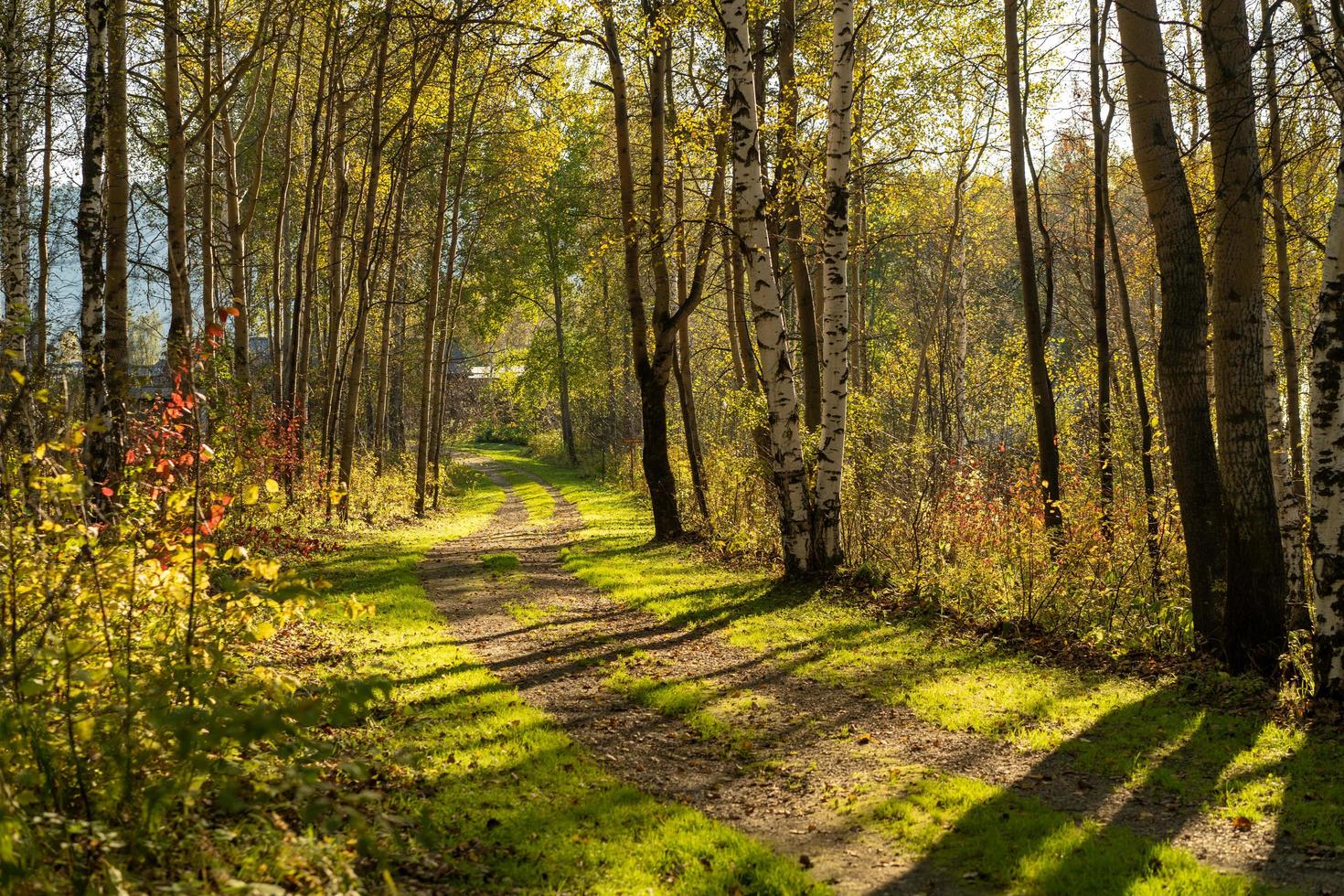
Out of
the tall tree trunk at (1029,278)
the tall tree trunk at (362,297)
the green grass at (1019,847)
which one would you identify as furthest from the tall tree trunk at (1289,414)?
the tall tree trunk at (362,297)

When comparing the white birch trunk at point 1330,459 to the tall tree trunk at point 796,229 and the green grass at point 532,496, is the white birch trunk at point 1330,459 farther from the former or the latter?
the green grass at point 532,496

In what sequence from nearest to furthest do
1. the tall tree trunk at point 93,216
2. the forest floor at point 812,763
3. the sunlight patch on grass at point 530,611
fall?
the forest floor at point 812,763, the tall tree trunk at point 93,216, the sunlight patch on grass at point 530,611

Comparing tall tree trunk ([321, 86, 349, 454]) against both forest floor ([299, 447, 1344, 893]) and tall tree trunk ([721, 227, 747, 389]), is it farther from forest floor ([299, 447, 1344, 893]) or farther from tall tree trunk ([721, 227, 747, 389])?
forest floor ([299, 447, 1344, 893])

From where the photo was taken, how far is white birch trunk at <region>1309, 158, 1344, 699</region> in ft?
20.0

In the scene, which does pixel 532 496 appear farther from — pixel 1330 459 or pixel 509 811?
pixel 1330 459

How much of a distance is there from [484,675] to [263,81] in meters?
21.1

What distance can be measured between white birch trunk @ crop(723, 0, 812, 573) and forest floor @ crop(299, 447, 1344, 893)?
A: 1.85 m

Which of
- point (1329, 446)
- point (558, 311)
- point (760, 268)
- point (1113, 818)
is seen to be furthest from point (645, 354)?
point (558, 311)

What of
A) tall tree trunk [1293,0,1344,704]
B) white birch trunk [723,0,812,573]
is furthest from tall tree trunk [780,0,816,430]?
tall tree trunk [1293,0,1344,704]

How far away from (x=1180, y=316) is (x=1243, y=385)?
0.81m

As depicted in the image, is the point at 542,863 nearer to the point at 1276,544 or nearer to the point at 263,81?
the point at 1276,544

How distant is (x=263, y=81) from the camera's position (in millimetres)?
23031

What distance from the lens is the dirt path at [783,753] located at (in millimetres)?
4516

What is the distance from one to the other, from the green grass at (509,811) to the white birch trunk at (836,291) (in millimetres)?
5080
